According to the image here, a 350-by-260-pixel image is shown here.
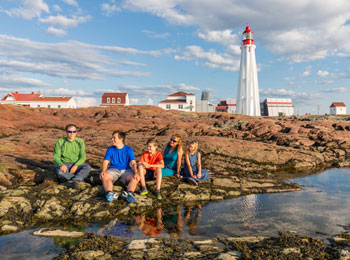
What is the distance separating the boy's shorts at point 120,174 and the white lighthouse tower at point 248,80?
5381cm

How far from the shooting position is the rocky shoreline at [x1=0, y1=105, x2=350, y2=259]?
6.71 m

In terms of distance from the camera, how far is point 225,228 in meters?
5.97

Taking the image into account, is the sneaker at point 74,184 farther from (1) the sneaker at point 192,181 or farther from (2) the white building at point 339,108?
(2) the white building at point 339,108

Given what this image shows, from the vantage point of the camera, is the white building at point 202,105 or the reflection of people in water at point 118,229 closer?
the reflection of people in water at point 118,229

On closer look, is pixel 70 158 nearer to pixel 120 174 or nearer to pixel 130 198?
pixel 120 174

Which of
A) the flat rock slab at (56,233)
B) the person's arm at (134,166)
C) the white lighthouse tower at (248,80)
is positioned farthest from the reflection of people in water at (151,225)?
the white lighthouse tower at (248,80)

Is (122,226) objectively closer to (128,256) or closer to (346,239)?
(128,256)

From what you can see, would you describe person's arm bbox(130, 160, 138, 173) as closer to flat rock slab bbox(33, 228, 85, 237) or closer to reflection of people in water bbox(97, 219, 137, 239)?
reflection of people in water bbox(97, 219, 137, 239)

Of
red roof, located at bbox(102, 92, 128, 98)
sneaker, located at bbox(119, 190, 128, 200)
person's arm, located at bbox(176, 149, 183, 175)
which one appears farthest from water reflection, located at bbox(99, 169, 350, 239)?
red roof, located at bbox(102, 92, 128, 98)

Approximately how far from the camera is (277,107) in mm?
87688


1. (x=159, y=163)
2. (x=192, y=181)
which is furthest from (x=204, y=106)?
(x=159, y=163)

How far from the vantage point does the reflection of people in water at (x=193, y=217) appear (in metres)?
5.84

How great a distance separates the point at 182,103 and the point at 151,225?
69706 mm

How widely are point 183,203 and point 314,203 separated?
370 cm
